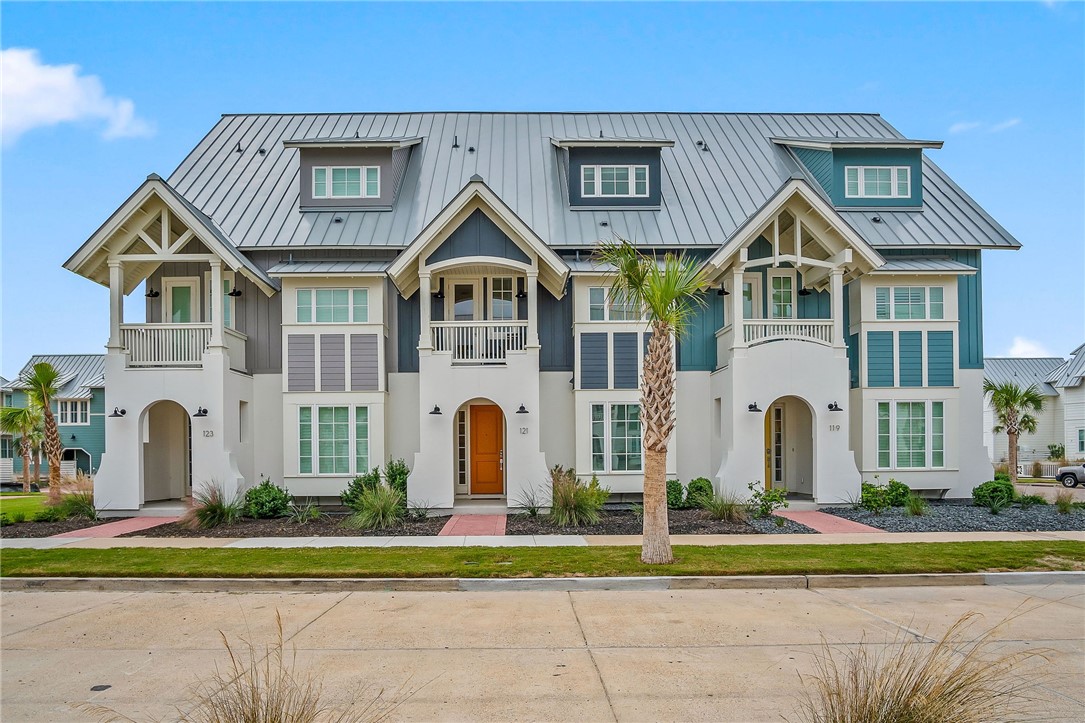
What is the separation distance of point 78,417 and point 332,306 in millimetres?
35248

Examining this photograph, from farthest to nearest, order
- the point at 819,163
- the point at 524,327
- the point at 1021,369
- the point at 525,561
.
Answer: the point at 1021,369, the point at 819,163, the point at 524,327, the point at 525,561

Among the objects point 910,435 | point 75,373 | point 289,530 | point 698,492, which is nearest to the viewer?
point 289,530

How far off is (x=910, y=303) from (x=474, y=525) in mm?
12986

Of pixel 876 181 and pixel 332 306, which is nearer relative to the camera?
pixel 332 306

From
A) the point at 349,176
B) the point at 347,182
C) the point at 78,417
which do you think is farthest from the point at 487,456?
the point at 78,417

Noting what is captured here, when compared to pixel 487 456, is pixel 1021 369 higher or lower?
higher

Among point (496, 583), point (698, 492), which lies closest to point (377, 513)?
point (496, 583)

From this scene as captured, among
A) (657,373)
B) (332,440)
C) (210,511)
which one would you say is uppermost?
(657,373)

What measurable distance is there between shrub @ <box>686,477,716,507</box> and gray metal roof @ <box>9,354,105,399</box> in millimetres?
40081

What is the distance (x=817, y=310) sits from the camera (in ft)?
70.0

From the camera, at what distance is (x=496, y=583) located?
11008 millimetres

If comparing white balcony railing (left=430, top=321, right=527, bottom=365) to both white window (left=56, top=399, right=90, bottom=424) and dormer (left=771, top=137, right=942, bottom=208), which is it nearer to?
dormer (left=771, top=137, right=942, bottom=208)

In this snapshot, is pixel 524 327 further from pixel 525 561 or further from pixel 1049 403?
pixel 1049 403

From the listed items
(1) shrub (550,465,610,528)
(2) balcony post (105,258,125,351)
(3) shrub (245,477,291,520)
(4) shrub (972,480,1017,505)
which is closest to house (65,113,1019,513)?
(2) balcony post (105,258,125,351)
